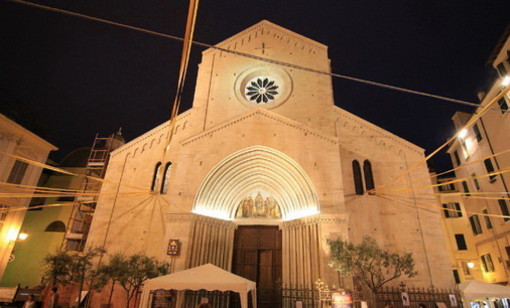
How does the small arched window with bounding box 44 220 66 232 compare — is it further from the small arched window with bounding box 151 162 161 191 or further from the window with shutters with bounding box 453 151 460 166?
the window with shutters with bounding box 453 151 460 166

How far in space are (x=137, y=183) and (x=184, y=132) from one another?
151 inches

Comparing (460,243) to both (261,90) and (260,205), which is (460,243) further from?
(261,90)

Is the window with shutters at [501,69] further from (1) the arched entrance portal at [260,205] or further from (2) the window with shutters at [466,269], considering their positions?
(2) the window with shutters at [466,269]

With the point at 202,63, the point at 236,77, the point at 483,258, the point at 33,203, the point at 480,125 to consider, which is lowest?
the point at 483,258

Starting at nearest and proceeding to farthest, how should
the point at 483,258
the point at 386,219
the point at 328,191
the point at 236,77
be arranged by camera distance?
the point at 328,191 < the point at 386,219 < the point at 236,77 < the point at 483,258

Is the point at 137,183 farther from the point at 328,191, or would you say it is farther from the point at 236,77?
the point at 328,191

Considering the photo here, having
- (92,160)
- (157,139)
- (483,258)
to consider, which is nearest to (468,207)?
(483,258)

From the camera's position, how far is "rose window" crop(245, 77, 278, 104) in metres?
18.2

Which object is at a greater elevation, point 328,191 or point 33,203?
point 33,203

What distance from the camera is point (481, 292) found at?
9891mm

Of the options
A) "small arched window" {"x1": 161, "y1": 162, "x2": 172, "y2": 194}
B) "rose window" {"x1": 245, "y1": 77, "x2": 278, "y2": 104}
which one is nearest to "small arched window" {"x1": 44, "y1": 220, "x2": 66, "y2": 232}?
"small arched window" {"x1": 161, "y1": 162, "x2": 172, "y2": 194}

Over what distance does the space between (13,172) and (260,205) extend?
1435 centimetres

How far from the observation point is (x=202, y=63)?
1911cm

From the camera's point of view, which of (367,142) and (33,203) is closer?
(367,142)
